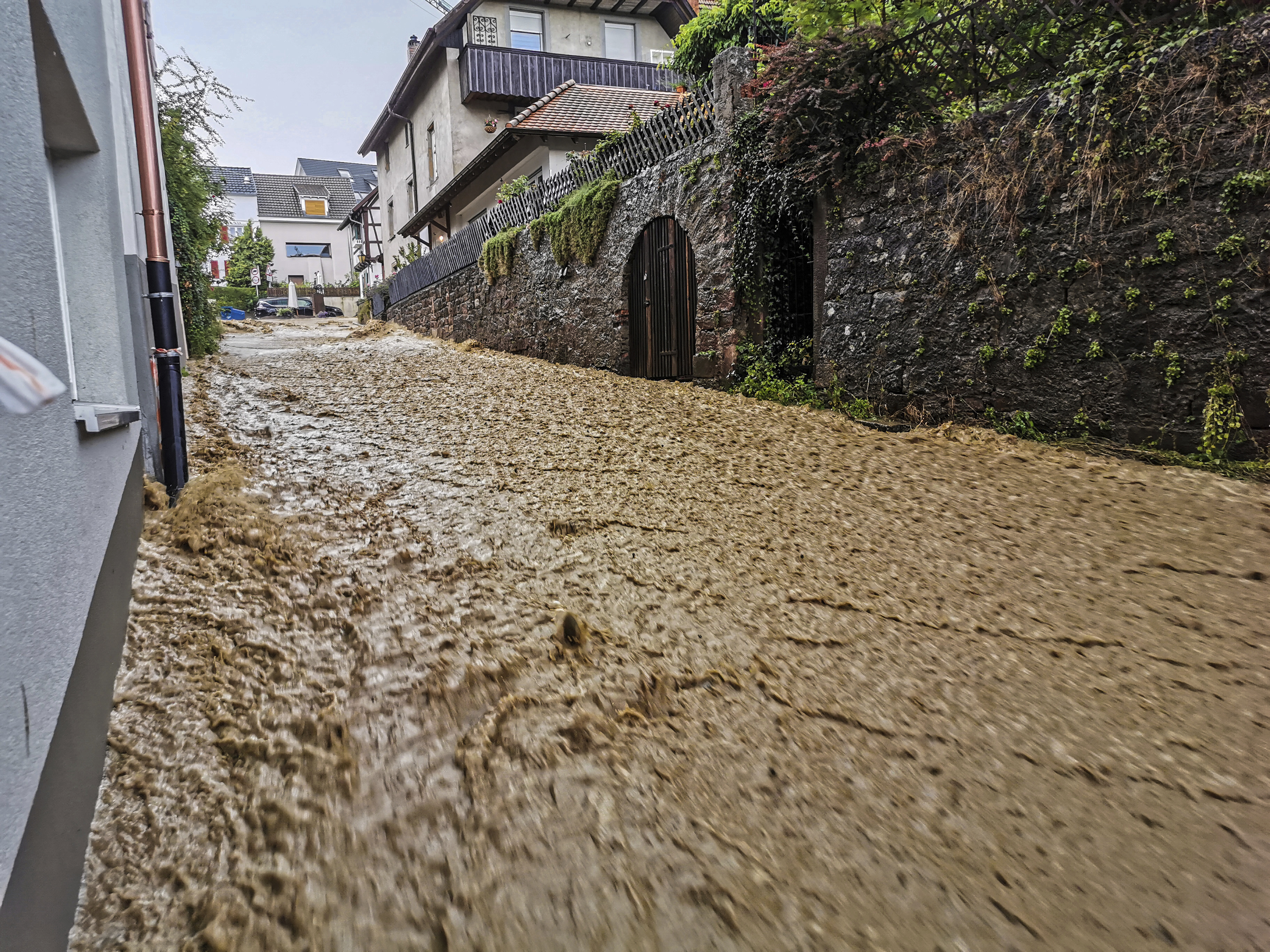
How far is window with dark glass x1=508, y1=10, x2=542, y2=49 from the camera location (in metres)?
18.6

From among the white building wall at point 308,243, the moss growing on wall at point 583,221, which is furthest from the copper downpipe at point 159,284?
the white building wall at point 308,243

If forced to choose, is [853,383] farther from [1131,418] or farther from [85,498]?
[85,498]

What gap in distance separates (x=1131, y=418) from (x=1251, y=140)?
57.4 inches

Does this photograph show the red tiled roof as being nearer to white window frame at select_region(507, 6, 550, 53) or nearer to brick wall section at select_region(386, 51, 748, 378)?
white window frame at select_region(507, 6, 550, 53)

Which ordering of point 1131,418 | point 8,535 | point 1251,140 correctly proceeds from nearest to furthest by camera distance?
point 8,535, point 1251,140, point 1131,418

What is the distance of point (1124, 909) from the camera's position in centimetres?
137

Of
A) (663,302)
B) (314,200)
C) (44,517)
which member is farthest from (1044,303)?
(314,200)

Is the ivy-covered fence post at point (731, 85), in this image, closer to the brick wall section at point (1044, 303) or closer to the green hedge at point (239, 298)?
the brick wall section at point (1044, 303)

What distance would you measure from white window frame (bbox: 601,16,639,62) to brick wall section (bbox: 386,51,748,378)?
34.4 ft

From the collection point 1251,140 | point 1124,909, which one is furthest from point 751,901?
point 1251,140

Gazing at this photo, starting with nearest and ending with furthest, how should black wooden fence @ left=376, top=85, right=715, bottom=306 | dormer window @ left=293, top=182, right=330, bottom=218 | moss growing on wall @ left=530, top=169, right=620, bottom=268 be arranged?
black wooden fence @ left=376, top=85, right=715, bottom=306 → moss growing on wall @ left=530, top=169, right=620, bottom=268 → dormer window @ left=293, top=182, right=330, bottom=218

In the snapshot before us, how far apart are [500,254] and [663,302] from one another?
181 inches

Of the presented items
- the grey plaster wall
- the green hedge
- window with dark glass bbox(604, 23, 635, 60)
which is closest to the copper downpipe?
the grey plaster wall

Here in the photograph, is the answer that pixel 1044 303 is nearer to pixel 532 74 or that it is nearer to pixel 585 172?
pixel 585 172
